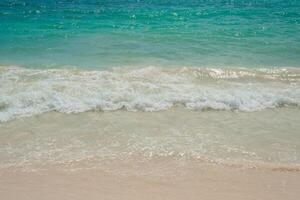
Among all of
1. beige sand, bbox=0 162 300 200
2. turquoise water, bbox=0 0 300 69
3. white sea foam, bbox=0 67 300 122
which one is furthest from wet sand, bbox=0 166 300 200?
turquoise water, bbox=0 0 300 69

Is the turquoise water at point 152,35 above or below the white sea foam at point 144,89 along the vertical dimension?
above

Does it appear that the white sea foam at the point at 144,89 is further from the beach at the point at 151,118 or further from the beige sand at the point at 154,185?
the beige sand at the point at 154,185

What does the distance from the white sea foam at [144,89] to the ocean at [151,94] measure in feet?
0.08

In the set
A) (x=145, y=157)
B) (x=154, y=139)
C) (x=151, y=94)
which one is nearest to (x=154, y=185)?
(x=145, y=157)

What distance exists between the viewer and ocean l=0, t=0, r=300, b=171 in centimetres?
623

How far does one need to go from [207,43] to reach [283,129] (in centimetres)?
885

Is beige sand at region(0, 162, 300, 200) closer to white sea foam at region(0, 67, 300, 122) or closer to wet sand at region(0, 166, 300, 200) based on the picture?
wet sand at region(0, 166, 300, 200)

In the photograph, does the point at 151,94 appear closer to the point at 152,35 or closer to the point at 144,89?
the point at 144,89

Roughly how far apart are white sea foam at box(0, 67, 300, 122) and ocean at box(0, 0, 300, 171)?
0.03m

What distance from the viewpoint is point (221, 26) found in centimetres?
1962

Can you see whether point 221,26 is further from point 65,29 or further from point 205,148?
point 205,148

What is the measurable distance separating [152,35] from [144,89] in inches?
350

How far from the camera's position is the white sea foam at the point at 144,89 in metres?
8.25

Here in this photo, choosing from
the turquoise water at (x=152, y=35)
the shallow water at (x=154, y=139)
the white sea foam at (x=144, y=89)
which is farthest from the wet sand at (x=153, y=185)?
the turquoise water at (x=152, y=35)
